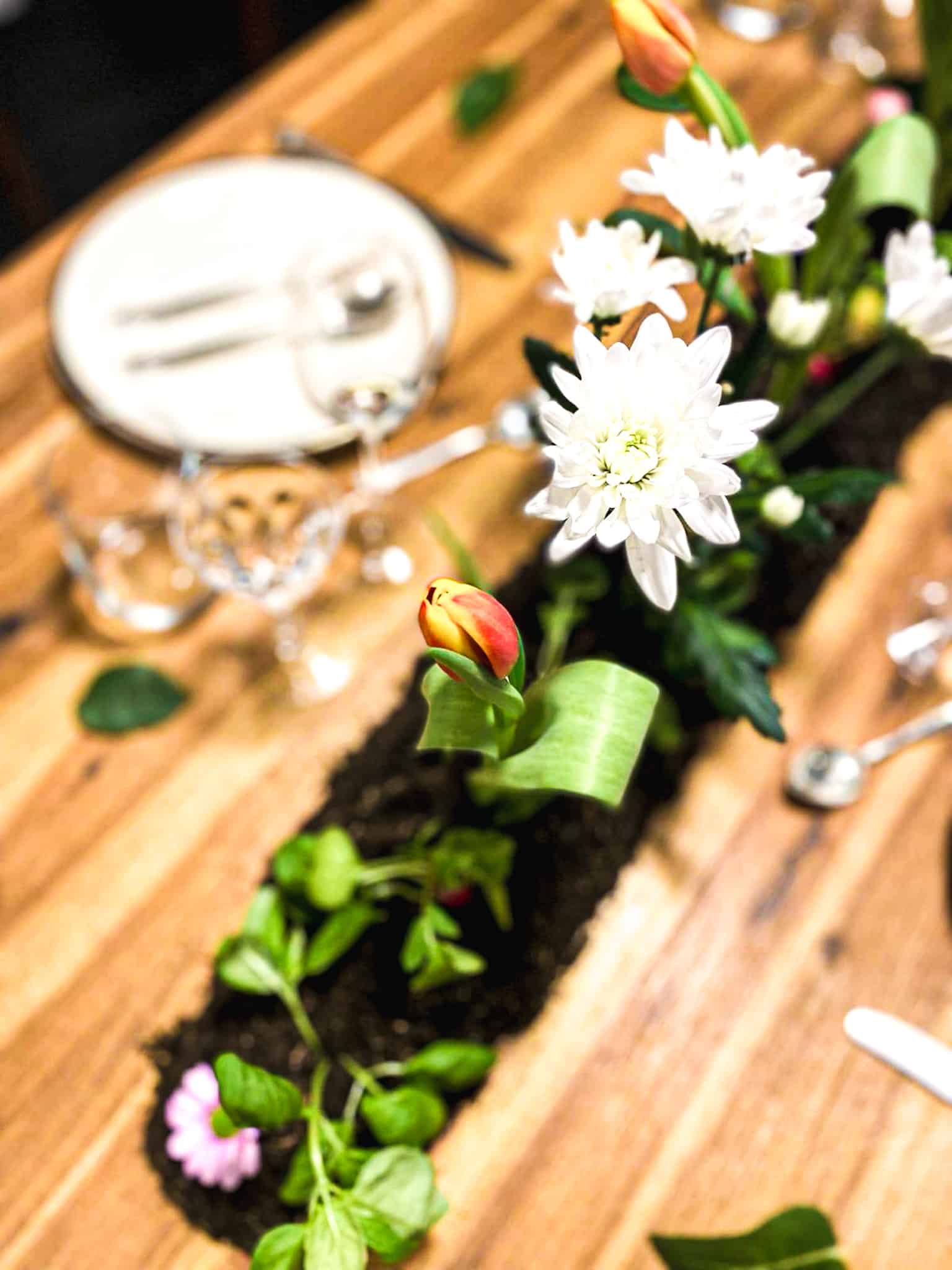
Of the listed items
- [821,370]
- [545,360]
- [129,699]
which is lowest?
[821,370]

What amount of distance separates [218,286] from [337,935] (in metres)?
0.51

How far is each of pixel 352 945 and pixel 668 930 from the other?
0.59 ft

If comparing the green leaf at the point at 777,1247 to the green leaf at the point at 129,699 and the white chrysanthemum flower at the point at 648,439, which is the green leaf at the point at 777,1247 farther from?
the green leaf at the point at 129,699

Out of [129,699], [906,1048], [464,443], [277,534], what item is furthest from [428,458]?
[906,1048]

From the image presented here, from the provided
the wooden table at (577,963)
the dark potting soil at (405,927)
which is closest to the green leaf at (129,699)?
the wooden table at (577,963)

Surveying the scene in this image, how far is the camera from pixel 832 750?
0.68m

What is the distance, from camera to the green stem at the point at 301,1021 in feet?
1.79

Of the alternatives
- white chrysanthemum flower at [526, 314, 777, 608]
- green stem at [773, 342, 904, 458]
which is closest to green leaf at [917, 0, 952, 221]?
green stem at [773, 342, 904, 458]

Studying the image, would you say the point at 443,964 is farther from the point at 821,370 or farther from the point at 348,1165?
the point at 821,370

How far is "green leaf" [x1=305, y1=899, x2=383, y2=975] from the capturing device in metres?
0.54

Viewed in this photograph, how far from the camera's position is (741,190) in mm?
413

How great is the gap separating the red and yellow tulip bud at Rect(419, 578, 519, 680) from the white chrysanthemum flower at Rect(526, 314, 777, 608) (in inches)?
1.5

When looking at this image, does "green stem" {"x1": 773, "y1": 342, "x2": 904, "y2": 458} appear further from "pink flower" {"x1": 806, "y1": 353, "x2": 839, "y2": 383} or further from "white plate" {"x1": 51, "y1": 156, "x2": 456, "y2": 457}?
"white plate" {"x1": 51, "y1": 156, "x2": 456, "y2": 457}

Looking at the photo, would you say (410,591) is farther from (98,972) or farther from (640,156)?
(640,156)
